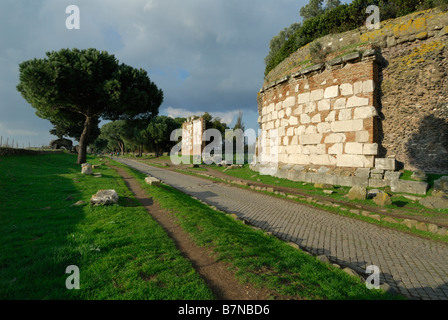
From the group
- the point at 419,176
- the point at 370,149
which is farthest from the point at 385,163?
the point at 419,176

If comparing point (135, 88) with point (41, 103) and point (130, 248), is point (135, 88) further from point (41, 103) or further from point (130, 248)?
point (130, 248)

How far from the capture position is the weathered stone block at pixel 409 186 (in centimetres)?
769

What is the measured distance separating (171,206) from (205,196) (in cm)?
354

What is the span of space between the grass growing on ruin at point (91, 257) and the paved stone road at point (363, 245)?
3.17 metres

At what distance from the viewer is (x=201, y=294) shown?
Result: 266cm

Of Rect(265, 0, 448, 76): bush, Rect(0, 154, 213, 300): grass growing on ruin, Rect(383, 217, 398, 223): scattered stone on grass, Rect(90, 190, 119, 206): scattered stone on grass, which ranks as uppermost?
Rect(265, 0, 448, 76): bush

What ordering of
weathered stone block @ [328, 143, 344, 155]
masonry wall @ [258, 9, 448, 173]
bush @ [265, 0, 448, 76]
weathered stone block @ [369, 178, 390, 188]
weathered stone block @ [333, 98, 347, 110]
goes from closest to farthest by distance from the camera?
masonry wall @ [258, 9, 448, 173]
weathered stone block @ [369, 178, 390, 188]
bush @ [265, 0, 448, 76]
weathered stone block @ [333, 98, 347, 110]
weathered stone block @ [328, 143, 344, 155]

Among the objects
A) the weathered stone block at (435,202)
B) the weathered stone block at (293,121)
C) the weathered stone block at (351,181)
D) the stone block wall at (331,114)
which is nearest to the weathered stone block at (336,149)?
the stone block wall at (331,114)

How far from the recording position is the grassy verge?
→ 2902 millimetres

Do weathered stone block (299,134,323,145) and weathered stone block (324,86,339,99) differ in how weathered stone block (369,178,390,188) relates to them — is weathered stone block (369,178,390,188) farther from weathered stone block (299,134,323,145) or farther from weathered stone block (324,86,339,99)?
weathered stone block (324,86,339,99)

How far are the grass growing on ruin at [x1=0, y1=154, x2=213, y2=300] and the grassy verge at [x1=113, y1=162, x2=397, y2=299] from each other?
770mm

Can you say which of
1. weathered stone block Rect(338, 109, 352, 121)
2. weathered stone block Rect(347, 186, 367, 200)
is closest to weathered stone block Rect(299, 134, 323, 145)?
weathered stone block Rect(338, 109, 352, 121)

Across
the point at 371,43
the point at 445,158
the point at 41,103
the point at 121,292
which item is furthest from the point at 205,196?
the point at 41,103

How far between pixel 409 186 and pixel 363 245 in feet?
17.0
